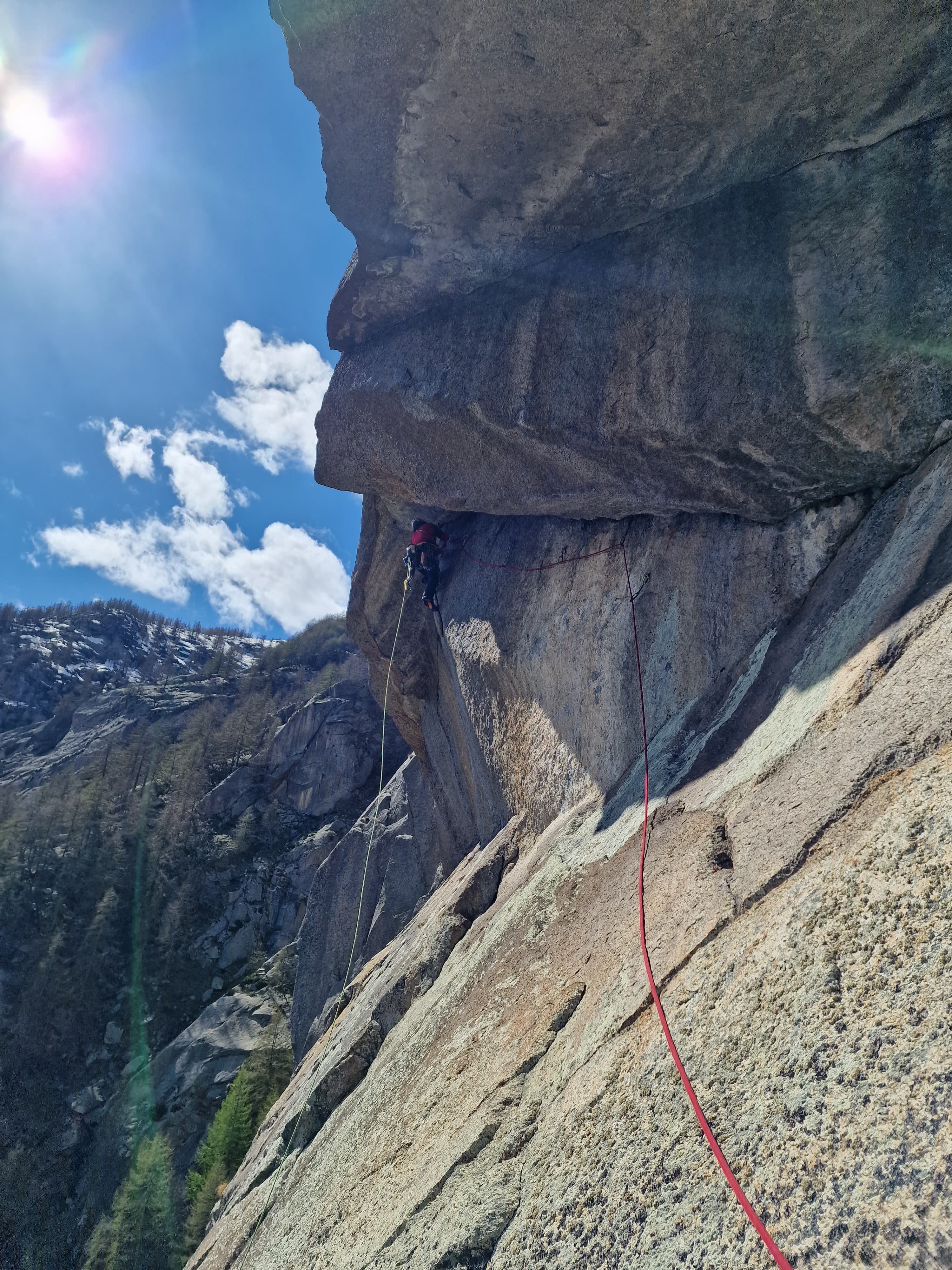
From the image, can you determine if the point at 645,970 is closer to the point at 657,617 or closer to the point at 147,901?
the point at 657,617

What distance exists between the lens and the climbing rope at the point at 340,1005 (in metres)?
6.68

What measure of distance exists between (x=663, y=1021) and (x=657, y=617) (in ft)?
13.1

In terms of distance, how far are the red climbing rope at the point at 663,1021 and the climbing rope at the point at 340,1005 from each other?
16.1 feet

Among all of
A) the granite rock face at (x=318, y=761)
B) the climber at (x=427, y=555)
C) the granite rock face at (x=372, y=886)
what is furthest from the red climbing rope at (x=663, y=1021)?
the granite rock face at (x=318, y=761)

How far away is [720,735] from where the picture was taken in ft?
16.5

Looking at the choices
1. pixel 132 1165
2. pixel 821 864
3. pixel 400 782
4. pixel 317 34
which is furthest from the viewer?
pixel 132 1165

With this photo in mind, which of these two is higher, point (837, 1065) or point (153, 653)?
point (153, 653)

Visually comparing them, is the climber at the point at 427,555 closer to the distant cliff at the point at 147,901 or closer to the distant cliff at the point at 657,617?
the distant cliff at the point at 657,617

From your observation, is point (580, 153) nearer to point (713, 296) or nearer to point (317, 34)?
point (713, 296)

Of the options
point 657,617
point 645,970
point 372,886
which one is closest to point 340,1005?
point 372,886

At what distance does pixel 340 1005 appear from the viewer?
11555 mm

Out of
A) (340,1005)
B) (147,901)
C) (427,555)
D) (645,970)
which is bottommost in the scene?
(645,970)

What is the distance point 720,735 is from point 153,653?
113m

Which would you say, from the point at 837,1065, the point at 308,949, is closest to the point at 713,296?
the point at 837,1065
